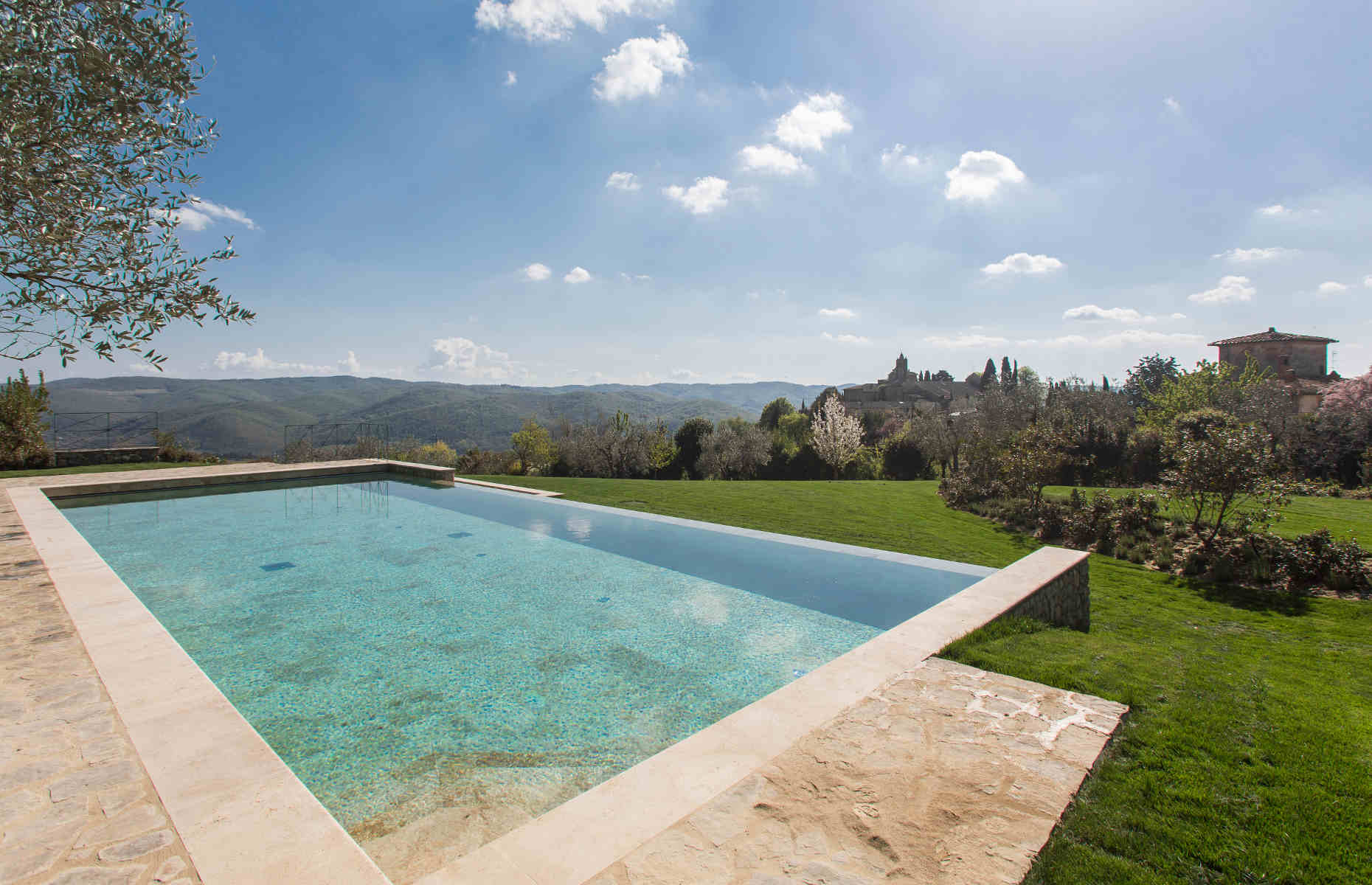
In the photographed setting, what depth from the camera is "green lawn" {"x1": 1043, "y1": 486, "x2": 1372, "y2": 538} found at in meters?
8.13

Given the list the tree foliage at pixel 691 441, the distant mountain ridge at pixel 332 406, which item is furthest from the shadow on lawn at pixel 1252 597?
the distant mountain ridge at pixel 332 406

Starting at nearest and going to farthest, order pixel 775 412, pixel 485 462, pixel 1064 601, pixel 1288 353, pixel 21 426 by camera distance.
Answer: pixel 1064 601 → pixel 21 426 → pixel 485 462 → pixel 1288 353 → pixel 775 412

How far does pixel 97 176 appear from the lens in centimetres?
528

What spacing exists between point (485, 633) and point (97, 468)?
16.3 meters

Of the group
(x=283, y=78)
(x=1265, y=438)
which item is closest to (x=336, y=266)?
(x=283, y=78)

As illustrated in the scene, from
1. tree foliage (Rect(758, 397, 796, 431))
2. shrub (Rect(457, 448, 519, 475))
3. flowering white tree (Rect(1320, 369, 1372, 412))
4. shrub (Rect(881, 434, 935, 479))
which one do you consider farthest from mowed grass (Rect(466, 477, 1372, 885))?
tree foliage (Rect(758, 397, 796, 431))

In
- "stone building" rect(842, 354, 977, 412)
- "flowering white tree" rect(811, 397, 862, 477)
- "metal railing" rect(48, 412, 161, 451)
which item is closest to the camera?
"metal railing" rect(48, 412, 161, 451)

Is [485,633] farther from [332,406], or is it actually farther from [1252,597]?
[332,406]

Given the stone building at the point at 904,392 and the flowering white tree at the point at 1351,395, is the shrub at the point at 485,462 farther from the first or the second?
the stone building at the point at 904,392

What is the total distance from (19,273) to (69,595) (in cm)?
299

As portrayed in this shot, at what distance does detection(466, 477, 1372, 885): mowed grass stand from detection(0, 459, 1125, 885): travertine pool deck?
0.17 meters

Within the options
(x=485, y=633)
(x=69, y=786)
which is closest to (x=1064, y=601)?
(x=485, y=633)

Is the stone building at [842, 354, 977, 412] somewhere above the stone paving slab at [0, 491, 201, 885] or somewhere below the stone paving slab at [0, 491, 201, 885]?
above

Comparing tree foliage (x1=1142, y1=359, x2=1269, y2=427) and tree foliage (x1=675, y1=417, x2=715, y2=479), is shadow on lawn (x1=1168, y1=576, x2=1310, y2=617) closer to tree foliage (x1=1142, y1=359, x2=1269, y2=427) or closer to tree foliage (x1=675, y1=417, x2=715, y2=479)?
tree foliage (x1=1142, y1=359, x2=1269, y2=427)
